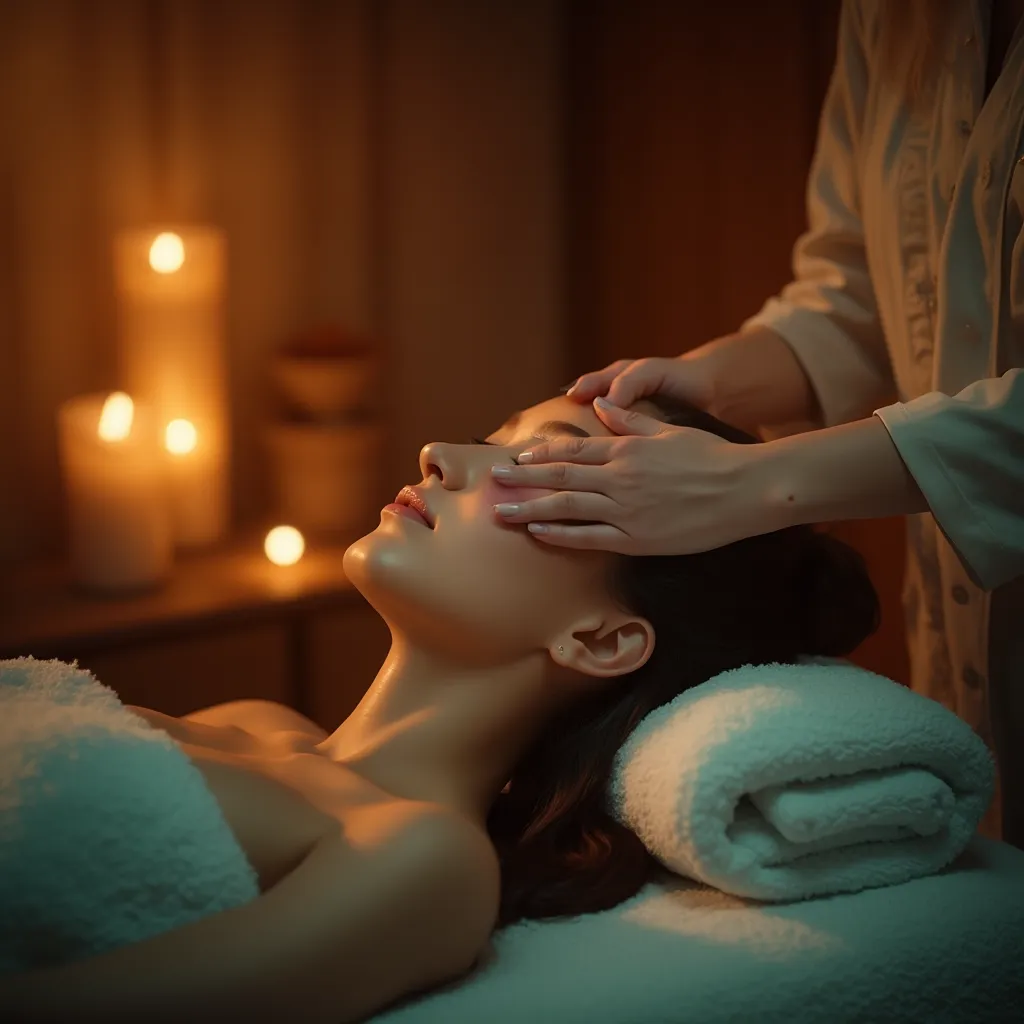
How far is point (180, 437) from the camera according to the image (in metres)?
2.17

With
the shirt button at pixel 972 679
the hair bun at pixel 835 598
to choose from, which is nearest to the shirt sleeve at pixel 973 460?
the hair bun at pixel 835 598

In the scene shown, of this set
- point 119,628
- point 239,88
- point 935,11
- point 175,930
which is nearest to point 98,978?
point 175,930

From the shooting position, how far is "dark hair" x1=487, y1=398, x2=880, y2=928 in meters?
1.23

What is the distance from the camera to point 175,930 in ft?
3.22

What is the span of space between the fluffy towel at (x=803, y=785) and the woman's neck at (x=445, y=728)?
0.12m

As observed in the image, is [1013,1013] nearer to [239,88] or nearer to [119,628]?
[119,628]

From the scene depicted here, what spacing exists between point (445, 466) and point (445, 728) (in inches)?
10.0

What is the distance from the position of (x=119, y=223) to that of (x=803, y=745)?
61.2 inches

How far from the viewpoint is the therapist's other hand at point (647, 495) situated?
4.01 ft

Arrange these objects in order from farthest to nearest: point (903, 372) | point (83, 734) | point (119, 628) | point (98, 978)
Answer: point (119, 628), point (903, 372), point (83, 734), point (98, 978)

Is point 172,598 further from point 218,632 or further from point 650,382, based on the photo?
point 650,382

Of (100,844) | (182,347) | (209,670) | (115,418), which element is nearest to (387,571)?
(100,844)

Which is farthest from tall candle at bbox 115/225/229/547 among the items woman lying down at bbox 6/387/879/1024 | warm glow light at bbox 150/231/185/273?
woman lying down at bbox 6/387/879/1024

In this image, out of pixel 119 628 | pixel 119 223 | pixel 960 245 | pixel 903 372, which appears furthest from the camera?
pixel 119 223
